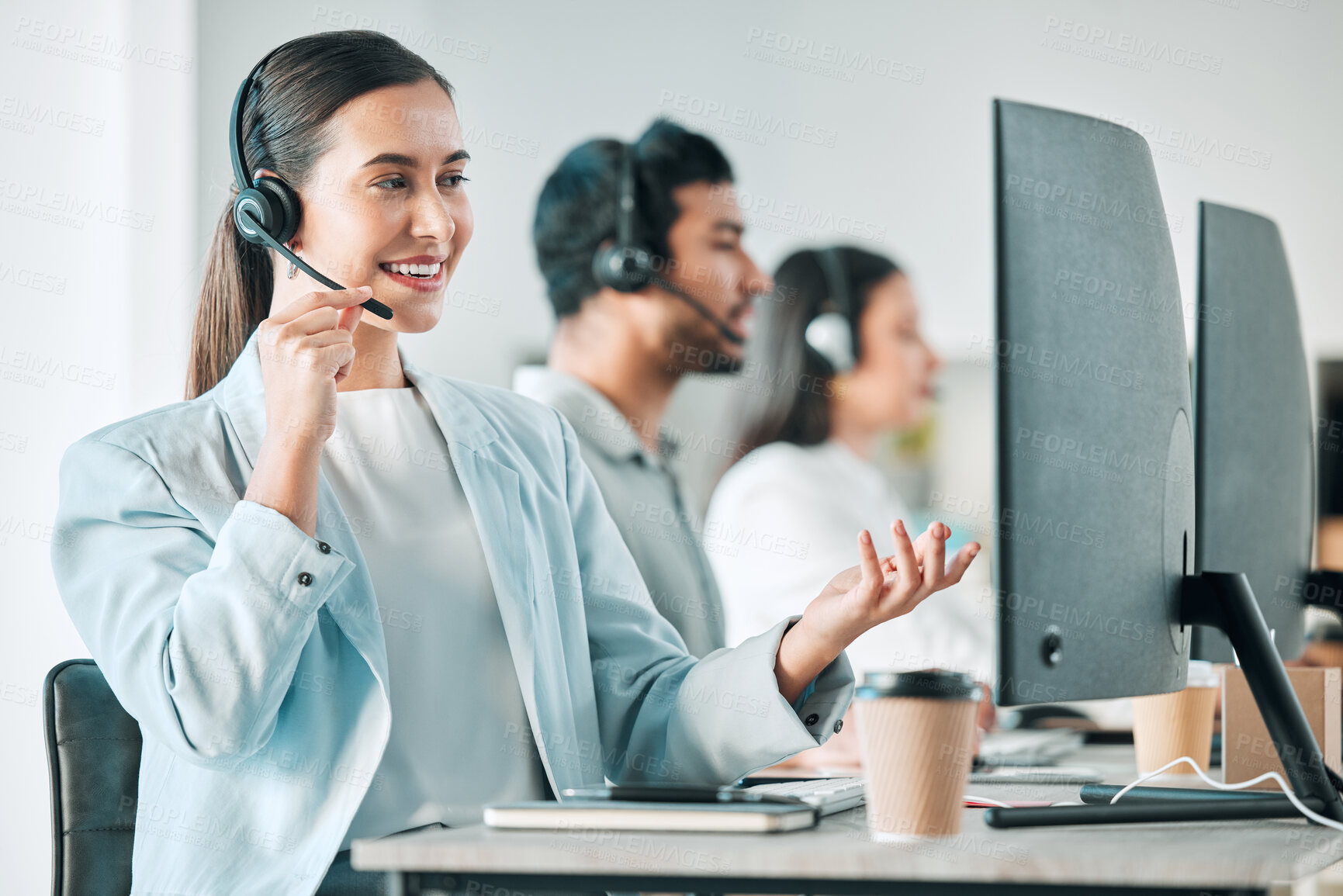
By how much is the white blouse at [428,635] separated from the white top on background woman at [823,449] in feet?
3.77

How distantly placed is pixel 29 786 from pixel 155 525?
1.26 meters

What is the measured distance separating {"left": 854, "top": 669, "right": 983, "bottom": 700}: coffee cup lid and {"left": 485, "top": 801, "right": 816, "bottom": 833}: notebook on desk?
100mm

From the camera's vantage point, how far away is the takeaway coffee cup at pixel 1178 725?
4.39ft

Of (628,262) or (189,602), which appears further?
(628,262)

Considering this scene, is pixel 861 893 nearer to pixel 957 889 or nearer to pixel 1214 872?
pixel 957 889

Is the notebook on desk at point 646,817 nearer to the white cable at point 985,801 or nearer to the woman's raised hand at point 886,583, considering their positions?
the woman's raised hand at point 886,583

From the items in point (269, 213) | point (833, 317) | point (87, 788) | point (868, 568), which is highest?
point (833, 317)

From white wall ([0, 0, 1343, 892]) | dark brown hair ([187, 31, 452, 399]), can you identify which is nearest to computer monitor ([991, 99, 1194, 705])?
dark brown hair ([187, 31, 452, 399])

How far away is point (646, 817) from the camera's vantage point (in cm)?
77

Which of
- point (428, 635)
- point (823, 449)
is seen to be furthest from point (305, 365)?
point (823, 449)

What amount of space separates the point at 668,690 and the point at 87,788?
1.93 ft

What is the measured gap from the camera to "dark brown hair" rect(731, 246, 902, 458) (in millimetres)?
2812

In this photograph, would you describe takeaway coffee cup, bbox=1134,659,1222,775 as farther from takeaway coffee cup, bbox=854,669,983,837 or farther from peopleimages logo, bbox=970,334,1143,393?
takeaway coffee cup, bbox=854,669,983,837

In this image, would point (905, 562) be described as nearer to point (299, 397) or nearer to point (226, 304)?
point (299, 397)
